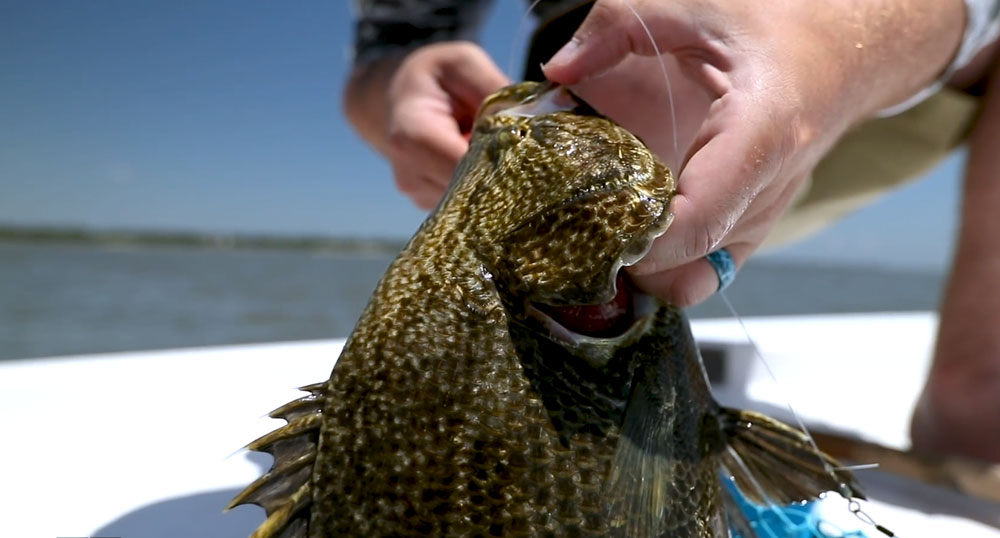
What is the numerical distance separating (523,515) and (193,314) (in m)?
14.0

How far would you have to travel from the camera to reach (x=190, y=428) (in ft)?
8.54

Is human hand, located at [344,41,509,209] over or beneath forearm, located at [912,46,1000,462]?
Result: over

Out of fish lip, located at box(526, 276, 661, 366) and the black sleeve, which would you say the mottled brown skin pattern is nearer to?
fish lip, located at box(526, 276, 661, 366)

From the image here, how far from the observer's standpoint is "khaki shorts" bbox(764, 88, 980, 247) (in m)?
3.90

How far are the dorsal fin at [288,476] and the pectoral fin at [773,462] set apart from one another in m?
0.93

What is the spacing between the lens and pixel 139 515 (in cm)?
200

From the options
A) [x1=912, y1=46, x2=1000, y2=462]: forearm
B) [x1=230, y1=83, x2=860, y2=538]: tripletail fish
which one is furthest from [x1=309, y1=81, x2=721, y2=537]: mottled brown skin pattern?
[x1=912, y1=46, x2=1000, y2=462]: forearm

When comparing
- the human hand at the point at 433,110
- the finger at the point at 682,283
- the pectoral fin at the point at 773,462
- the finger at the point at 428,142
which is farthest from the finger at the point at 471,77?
the pectoral fin at the point at 773,462

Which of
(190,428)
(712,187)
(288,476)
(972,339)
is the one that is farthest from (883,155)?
(288,476)

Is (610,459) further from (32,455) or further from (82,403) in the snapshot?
(82,403)

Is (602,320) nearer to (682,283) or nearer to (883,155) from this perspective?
(682,283)

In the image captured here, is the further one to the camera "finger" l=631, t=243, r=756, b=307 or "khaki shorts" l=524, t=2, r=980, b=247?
"khaki shorts" l=524, t=2, r=980, b=247

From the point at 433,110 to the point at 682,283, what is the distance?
1.31m

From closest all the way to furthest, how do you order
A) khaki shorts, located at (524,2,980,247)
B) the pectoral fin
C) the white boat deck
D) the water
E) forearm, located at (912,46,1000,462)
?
the pectoral fin → the white boat deck → forearm, located at (912,46,1000,462) → khaki shorts, located at (524,2,980,247) → the water
